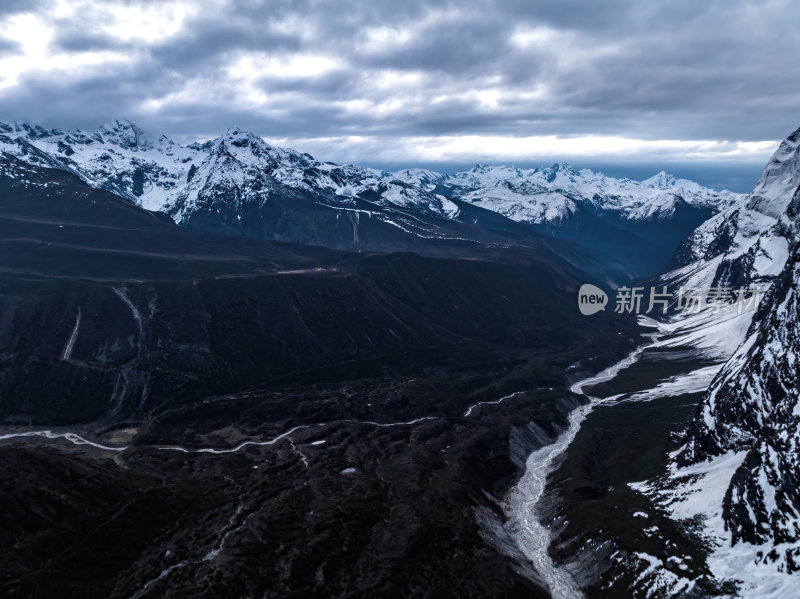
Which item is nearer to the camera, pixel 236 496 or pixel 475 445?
pixel 236 496

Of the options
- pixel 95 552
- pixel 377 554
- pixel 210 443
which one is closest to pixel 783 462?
pixel 377 554

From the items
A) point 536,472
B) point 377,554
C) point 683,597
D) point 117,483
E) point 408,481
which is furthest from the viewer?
point 536,472

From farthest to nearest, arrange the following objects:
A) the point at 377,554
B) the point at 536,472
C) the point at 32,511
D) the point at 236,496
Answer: the point at 536,472
the point at 236,496
the point at 377,554
the point at 32,511

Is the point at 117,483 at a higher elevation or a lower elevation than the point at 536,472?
higher

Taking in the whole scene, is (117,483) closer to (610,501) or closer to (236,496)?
(236,496)

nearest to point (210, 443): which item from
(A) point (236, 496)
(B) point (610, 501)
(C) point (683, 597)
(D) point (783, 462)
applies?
(A) point (236, 496)

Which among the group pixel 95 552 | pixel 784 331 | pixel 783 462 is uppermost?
pixel 784 331
